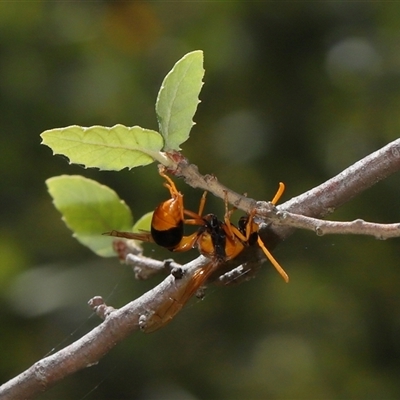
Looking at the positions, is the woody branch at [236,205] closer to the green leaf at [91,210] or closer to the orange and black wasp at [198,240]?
the orange and black wasp at [198,240]

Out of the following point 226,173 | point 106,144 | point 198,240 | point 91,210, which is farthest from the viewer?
point 226,173

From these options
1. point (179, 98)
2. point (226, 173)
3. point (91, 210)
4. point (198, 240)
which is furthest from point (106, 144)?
point (226, 173)

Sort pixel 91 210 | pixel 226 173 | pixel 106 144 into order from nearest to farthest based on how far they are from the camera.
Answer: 1. pixel 106 144
2. pixel 91 210
3. pixel 226 173

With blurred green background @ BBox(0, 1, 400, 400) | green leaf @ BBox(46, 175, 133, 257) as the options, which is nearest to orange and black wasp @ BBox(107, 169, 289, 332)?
green leaf @ BBox(46, 175, 133, 257)

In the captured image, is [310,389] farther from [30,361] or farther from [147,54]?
[147,54]

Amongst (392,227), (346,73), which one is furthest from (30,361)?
(392,227)

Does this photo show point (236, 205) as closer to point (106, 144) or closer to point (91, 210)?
point (106, 144)

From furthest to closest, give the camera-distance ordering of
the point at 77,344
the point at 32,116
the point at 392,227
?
the point at 32,116
the point at 77,344
the point at 392,227

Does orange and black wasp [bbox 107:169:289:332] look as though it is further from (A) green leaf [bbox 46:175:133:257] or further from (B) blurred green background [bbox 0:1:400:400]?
(B) blurred green background [bbox 0:1:400:400]
